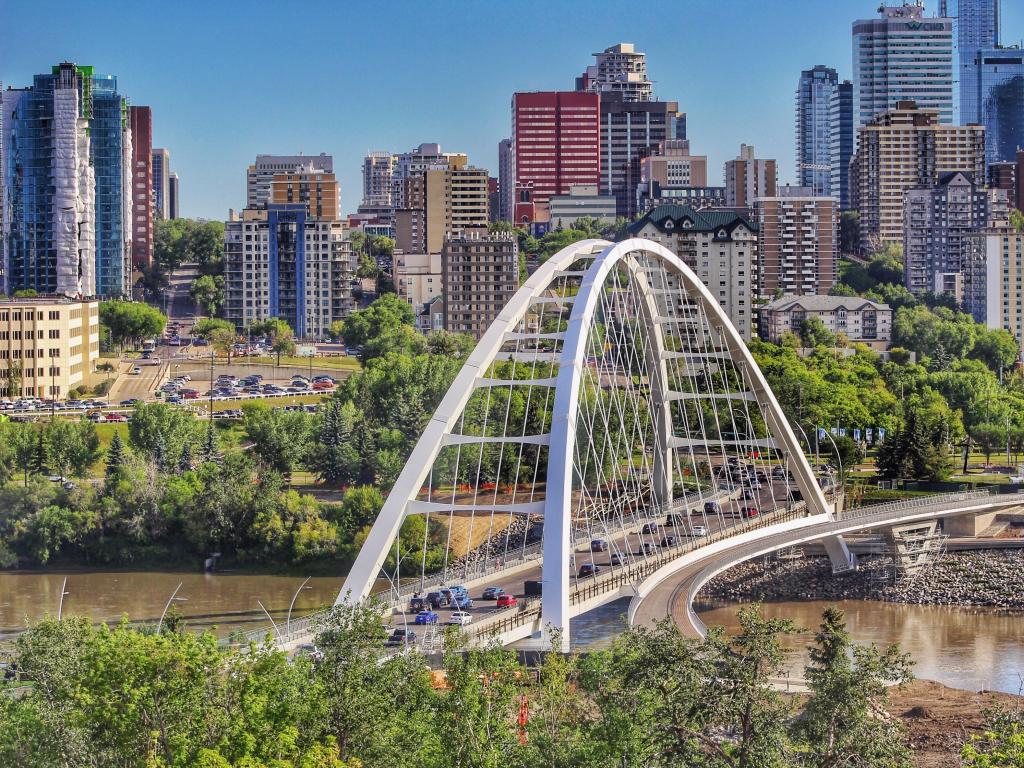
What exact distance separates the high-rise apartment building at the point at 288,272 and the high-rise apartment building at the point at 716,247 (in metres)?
14.8

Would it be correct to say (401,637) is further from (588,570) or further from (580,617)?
(580,617)

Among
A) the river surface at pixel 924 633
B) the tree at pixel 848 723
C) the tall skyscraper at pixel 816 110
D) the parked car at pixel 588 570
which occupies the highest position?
the tall skyscraper at pixel 816 110

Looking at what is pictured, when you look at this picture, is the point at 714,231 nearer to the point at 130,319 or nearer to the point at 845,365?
the point at 845,365

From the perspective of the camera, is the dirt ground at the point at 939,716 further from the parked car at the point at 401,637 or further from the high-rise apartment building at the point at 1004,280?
the high-rise apartment building at the point at 1004,280

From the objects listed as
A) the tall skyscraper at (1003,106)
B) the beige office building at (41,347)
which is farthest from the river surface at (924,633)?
the tall skyscraper at (1003,106)

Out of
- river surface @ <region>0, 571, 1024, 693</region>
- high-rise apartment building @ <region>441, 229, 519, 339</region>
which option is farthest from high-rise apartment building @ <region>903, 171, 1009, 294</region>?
river surface @ <region>0, 571, 1024, 693</region>

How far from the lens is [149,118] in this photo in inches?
3509

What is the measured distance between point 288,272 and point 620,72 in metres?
50.4

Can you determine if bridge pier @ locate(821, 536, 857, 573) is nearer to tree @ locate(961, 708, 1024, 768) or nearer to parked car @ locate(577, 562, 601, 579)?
parked car @ locate(577, 562, 601, 579)

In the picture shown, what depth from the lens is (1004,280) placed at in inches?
2726

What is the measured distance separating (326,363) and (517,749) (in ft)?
155

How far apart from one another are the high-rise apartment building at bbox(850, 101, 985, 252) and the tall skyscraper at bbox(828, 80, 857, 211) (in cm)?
2600

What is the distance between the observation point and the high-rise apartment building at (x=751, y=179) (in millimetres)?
89375

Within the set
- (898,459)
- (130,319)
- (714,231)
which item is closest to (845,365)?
(714,231)
